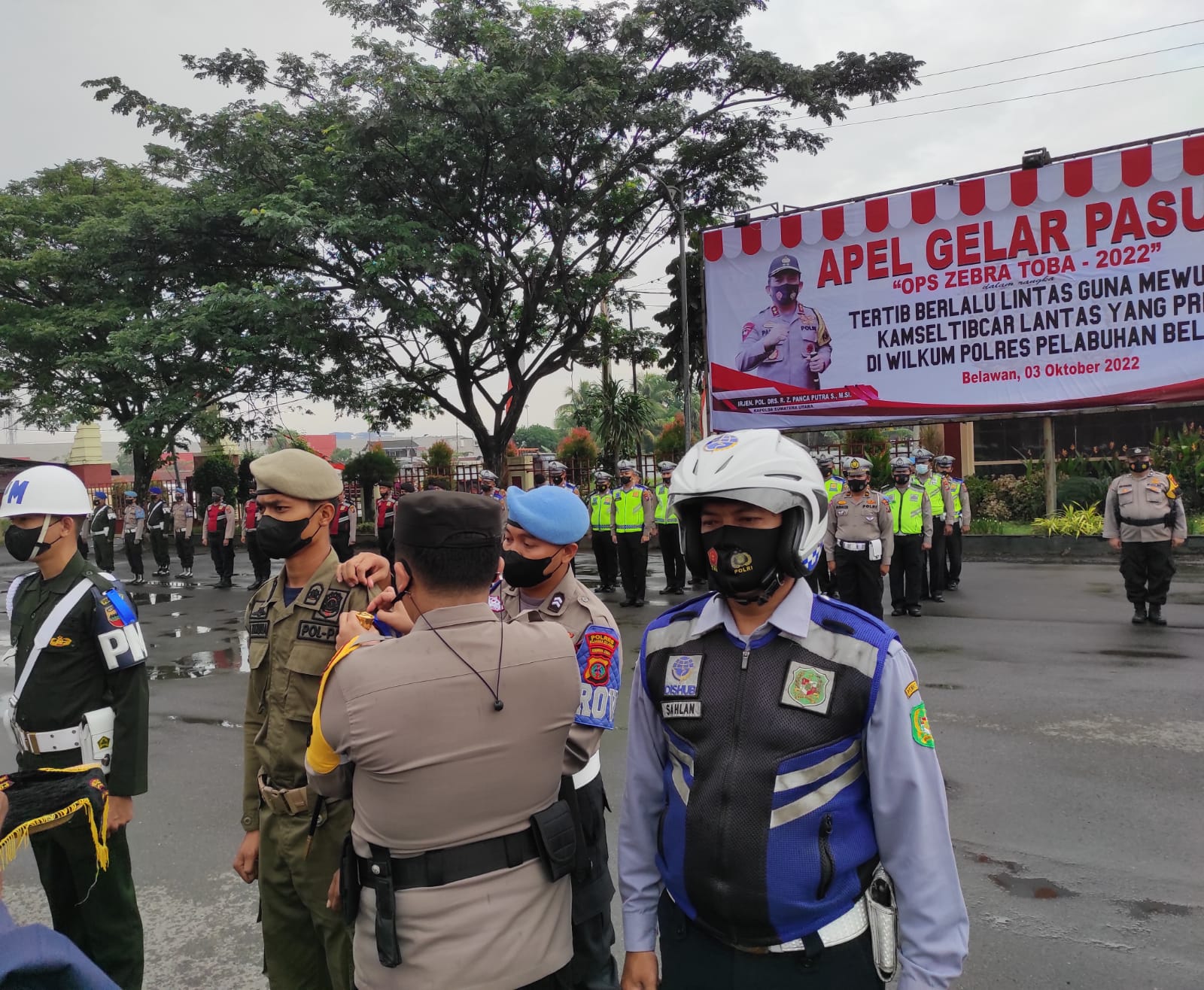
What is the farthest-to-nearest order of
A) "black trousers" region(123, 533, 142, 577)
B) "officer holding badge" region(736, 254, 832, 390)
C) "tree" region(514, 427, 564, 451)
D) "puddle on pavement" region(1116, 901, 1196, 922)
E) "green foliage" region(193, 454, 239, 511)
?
"tree" region(514, 427, 564, 451) → "green foliage" region(193, 454, 239, 511) → "black trousers" region(123, 533, 142, 577) → "officer holding badge" region(736, 254, 832, 390) → "puddle on pavement" region(1116, 901, 1196, 922)

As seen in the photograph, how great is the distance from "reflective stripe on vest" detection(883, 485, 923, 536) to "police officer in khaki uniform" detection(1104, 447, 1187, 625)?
6.13ft

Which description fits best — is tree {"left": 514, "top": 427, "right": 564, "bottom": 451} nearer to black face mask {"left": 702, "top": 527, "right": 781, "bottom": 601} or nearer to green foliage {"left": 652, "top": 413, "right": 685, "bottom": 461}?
green foliage {"left": 652, "top": 413, "right": 685, "bottom": 461}

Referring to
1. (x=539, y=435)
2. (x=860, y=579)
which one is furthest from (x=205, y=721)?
(x=539, y=435)

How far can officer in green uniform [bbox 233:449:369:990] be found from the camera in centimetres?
236

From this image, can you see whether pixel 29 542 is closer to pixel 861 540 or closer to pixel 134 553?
pixel 861 540

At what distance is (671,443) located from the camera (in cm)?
1998

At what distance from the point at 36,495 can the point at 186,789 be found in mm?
2760

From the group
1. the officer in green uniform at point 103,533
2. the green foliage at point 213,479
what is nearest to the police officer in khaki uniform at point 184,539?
the officer in green uniform at point 103,533

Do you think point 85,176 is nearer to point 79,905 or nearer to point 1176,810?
point 79,905

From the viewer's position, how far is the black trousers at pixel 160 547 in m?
16.7

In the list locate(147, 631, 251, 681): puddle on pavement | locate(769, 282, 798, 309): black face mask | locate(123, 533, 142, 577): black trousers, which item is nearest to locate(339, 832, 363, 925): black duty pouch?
locate(147, 631, 251, 681): puddle on pavement

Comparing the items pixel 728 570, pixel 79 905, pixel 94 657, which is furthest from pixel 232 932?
pixel 728 570

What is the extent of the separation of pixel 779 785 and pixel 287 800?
145 cm

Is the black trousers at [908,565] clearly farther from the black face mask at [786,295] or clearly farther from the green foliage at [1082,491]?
the green foliage at [1082,491]
